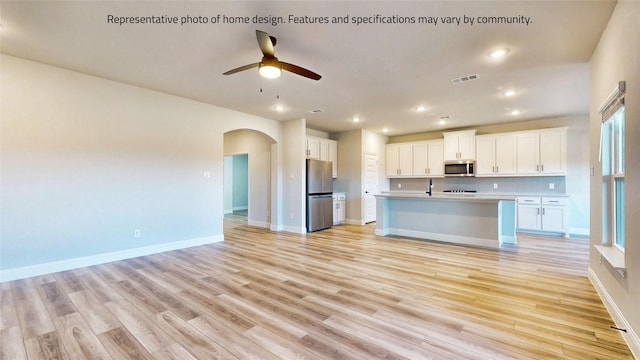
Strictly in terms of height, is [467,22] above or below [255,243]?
above

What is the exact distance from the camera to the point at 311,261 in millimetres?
4102

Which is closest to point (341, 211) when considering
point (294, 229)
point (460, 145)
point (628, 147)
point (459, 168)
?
point (294, 229)

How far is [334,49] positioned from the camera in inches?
122

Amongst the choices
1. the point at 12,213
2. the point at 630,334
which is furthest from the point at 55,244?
the point at 630,334

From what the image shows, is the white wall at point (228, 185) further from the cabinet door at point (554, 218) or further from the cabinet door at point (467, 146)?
the cabinet door at point (554, 218)

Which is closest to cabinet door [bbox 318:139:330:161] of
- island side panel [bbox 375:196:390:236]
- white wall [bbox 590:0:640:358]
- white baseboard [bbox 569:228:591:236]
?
island side panel [bbox 375:196:390:236]

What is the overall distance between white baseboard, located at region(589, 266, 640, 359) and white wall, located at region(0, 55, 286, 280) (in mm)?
5496

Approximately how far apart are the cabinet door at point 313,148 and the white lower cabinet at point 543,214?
4991 mm

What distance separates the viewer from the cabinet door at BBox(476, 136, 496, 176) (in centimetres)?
692

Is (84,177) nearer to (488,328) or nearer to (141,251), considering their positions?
(141,251)

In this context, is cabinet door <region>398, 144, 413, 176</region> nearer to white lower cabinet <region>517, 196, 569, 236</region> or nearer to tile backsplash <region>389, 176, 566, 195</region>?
tile backsplash <region>389, 176, 566, 195</region>

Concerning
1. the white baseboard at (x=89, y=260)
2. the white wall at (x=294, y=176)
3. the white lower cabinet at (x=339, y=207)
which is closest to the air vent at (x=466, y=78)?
the white wall at (x=294, y=176)

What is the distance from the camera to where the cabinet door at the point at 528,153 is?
20.9 ft

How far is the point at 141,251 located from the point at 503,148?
798 cm
